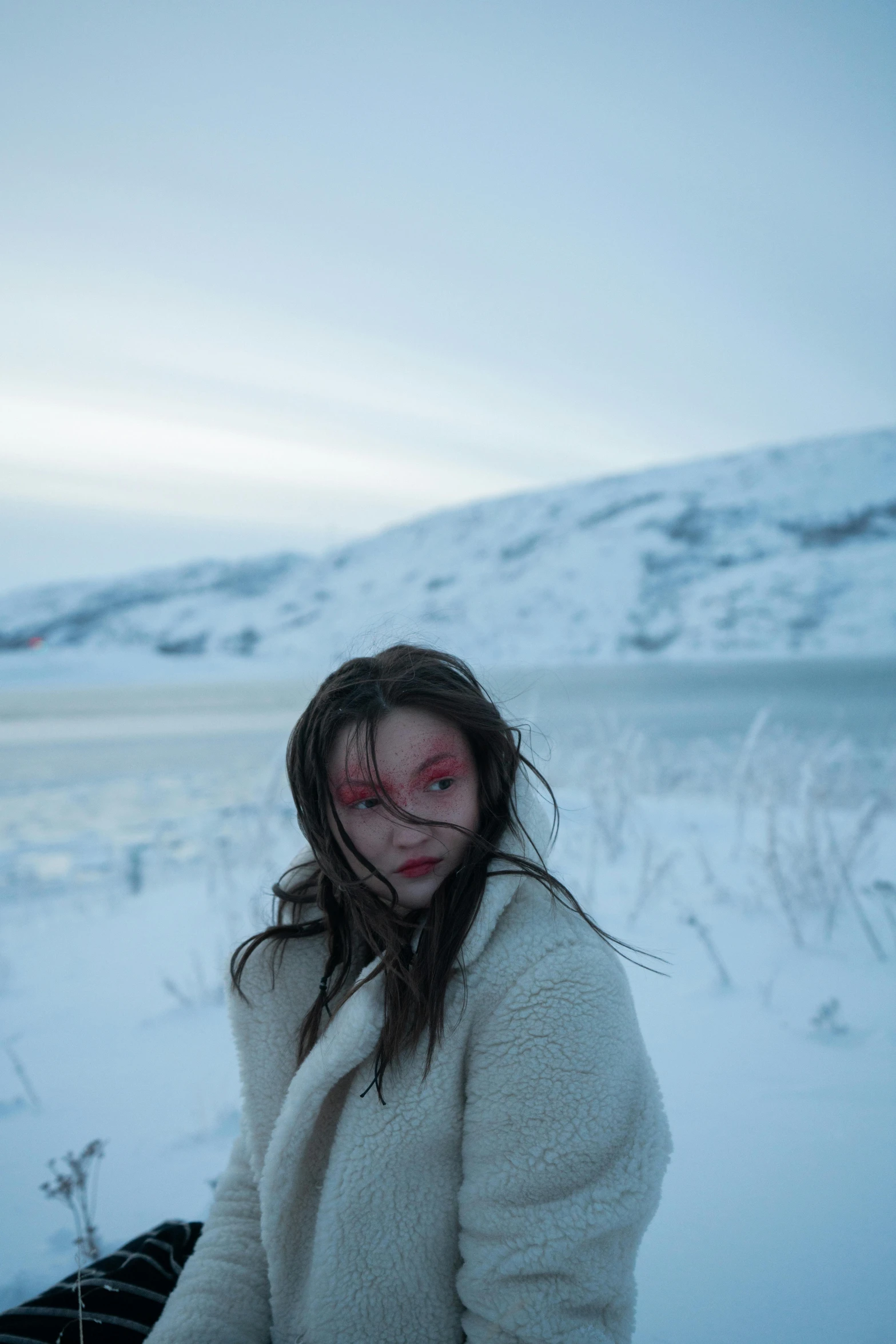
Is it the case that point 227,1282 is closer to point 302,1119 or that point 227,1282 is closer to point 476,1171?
point 302,1119

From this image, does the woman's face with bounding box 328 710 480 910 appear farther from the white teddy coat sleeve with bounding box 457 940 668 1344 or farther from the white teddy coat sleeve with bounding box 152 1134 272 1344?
the white teddy coat sleeve with bounding box 152 1134 272 1344

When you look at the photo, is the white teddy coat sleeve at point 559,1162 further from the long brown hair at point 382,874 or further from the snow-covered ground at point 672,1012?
the snow-covered ground at point 672,1012

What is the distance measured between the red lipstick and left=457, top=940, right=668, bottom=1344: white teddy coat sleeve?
0.18 m

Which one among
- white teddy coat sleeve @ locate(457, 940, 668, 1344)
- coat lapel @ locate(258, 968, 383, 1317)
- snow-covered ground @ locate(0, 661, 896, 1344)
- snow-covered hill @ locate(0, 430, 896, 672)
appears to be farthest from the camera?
snow-covered hill @ locate(0, 430, 896, 672)

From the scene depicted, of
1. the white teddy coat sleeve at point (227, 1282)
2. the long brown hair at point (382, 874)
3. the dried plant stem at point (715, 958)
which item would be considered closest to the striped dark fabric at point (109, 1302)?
the white teddy coat sleeve at point (227, 1282)

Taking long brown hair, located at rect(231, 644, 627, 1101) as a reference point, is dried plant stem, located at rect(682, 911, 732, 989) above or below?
below

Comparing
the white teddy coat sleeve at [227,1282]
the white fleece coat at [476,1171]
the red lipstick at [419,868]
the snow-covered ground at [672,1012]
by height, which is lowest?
the snow-covered ground at [672,1012]

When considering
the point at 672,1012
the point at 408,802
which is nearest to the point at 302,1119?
the point at 408,802

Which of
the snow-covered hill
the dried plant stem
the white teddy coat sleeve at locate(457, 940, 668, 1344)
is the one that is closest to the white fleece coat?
the white teddy coat sleeve at locate(457, 940, 668, 1344)

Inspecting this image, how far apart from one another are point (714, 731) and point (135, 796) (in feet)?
29.0

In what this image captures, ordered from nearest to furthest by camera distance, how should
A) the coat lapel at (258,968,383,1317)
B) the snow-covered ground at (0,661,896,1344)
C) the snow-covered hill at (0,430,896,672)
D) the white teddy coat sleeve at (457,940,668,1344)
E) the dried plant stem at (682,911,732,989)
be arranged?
the white teddy coat sleeve at (457,940,668,1344)
the coat lapel at (258,968,383,1317)
the snow-covered ground at (0,661,896,1344)
the dried plant stem at (682,911,732,989)
the snow-covered hill at (0,430,896,672)

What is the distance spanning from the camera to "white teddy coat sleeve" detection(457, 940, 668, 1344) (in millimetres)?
854

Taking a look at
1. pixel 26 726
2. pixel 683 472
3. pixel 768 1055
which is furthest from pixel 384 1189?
pixel 683 472

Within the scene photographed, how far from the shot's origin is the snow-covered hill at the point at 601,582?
5506 centimetres
